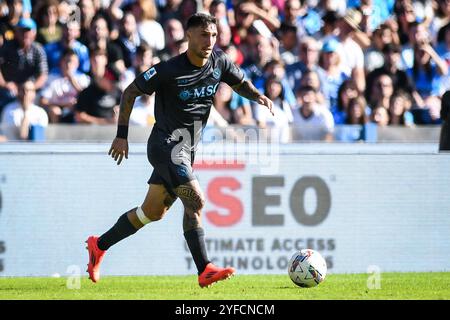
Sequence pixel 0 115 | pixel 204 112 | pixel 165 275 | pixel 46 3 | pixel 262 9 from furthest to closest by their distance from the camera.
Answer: pixel 262 9 < pixel 46 3 < pixel 0 115 < pixel 165 275 < pixel 204 112

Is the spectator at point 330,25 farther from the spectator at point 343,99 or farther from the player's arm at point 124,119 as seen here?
the player's arm at point 124,119

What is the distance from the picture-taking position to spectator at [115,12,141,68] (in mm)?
14969

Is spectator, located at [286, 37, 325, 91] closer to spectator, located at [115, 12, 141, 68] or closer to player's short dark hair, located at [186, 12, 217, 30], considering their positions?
spectator, located at [115, 12, 141, 68]

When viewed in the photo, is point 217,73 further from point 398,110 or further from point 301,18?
point 301,18

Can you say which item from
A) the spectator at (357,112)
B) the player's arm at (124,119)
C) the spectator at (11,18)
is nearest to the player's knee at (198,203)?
the player's arm at (124,119)

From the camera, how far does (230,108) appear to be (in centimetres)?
1432

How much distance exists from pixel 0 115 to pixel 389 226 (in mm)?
5280

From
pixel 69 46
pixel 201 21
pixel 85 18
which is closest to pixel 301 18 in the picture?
pixel 85 18

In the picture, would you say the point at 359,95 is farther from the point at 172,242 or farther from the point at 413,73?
the point at 172,242

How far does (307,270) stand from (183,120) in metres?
1.92

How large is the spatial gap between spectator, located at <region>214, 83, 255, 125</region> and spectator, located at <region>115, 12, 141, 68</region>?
1561mm

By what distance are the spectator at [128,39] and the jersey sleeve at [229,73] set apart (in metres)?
4.80

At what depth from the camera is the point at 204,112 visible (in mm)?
10133

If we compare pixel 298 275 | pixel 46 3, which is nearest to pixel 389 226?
pixel 298 275
